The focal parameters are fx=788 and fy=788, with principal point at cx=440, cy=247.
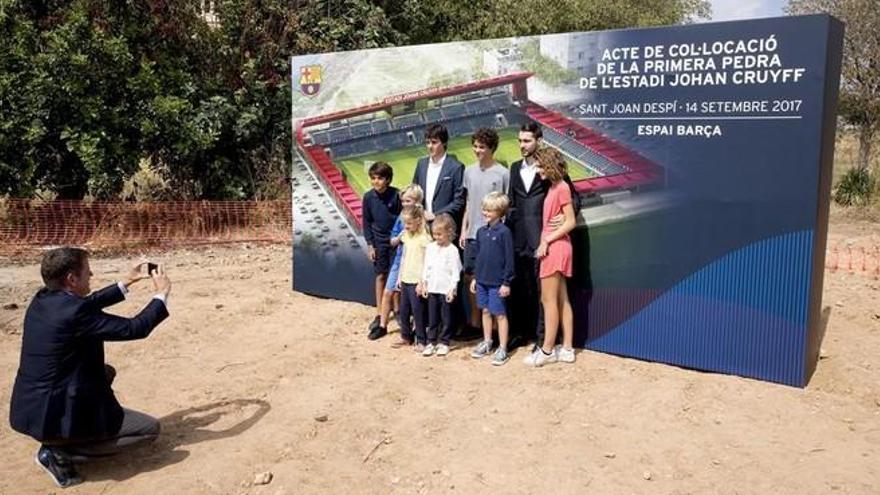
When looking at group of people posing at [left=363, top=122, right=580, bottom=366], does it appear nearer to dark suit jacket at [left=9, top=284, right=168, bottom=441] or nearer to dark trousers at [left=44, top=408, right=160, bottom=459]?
dark trousers at [left=44, top=408, right=160, bottom=459]

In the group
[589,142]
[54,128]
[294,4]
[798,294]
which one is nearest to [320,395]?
[589,142]

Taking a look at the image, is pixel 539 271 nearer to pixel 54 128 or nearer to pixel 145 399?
pixel 145 399

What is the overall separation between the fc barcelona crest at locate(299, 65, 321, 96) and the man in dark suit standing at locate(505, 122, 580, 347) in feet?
9.35

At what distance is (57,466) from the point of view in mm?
4316

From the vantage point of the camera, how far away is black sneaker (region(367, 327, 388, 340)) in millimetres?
7188

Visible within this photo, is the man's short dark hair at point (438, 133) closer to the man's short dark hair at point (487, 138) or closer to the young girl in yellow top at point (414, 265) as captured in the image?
the man's short dark hair at point (487, 138)

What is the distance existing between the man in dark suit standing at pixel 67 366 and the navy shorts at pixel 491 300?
274 cm

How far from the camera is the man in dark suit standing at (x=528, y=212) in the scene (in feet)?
20.5

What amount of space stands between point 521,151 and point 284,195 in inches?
347

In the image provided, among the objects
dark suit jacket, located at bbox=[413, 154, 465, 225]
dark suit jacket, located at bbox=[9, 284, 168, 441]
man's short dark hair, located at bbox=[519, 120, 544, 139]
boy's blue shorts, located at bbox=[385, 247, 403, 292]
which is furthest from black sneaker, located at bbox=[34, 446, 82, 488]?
man's short dark hair, located at bbox=[519, 120, 544, 139]

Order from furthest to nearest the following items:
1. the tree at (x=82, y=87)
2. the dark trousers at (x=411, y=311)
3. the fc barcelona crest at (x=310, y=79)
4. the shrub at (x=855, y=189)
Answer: the shrub at (x=855, y=189) → the tree at (x=82, y=87) → the fc barcelona crest at (x=310, y=79) → the dark trousers at (x=411, y=311)

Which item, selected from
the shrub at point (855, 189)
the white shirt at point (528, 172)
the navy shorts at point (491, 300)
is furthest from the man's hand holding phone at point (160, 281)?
the shrub at point (855, 189)

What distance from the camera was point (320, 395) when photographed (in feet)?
18.8

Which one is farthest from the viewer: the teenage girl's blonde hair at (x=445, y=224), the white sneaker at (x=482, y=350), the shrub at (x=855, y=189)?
the shrub at (x=855, y=189)
